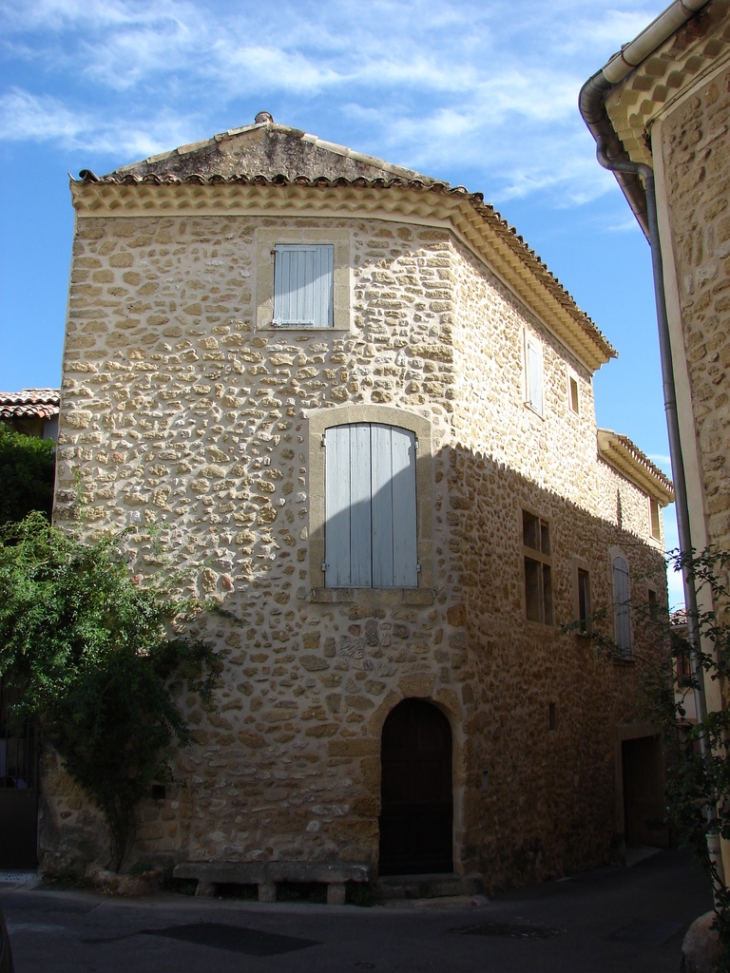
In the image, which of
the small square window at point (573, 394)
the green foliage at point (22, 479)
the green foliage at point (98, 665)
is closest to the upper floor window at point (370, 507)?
the green foliage at point (98, 665)

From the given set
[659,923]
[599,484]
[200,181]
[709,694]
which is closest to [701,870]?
[709,694]

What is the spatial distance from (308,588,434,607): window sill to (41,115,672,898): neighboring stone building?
3cm

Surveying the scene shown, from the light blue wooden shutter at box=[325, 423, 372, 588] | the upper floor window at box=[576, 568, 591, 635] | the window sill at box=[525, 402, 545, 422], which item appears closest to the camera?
the light blue wooden shutter at box=[325, 423, 372, 588]

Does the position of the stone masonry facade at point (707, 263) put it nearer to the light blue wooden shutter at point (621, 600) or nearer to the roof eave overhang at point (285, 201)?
the roof eave overhang at point (285, 201)

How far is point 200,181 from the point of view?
398 inches

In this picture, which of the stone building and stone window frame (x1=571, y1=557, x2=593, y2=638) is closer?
the stone building

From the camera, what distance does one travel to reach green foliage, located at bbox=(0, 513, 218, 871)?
8633 mm

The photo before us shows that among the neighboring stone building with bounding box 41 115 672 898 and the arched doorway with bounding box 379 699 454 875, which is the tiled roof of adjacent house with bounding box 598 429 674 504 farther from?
the arched doorway with bounding box 379 699 454 875

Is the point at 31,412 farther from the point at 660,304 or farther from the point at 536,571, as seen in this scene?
the point at 660,304

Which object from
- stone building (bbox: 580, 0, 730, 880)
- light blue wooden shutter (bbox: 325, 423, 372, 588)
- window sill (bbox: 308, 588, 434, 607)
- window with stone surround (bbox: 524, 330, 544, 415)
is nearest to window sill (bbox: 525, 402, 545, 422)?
window with stone surround (bbox: 524, 330, 544, 415)

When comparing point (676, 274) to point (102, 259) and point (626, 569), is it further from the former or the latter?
point (626, 569)

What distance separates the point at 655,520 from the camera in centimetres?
1958

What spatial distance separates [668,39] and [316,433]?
4.97 metres

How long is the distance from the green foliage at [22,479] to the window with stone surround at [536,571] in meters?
5.84
